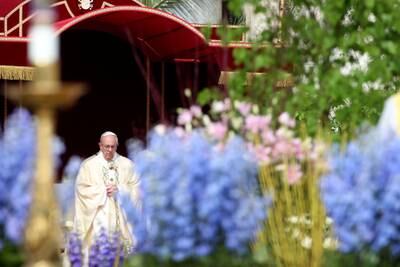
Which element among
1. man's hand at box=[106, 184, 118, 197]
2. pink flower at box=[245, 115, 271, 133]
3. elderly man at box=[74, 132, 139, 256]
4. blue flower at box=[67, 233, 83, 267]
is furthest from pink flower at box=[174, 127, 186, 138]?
man's hand at box=[106, 184, 118, 197]

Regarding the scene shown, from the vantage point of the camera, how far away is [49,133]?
507 cm

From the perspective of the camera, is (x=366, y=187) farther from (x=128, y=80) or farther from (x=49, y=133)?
(x=128, y=80)

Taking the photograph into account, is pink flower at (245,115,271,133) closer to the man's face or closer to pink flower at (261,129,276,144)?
pink flower at (261,129,276,144)

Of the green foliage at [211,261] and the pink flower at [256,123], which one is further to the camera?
the pink flower at [256,123]

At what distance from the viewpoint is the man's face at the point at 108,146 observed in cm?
1414

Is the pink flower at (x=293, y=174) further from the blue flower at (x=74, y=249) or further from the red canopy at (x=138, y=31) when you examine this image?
the red canopy at (x=138, y=31)

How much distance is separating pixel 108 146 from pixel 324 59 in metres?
5.16

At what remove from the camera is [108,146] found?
559 inches

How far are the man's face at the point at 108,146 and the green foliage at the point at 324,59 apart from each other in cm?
465

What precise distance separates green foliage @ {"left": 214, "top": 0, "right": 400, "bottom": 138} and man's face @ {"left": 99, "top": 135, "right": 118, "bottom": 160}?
465cm

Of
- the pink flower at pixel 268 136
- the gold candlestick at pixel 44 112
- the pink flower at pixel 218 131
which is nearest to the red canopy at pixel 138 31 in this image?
the pink flower at pixel 268 136

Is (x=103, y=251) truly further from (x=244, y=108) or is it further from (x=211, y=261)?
(x=211, y=261)

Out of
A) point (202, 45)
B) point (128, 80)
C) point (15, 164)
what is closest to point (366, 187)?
point (15, 164)

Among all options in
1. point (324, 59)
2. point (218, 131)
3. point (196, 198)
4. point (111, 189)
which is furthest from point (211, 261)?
point (111, 189)
